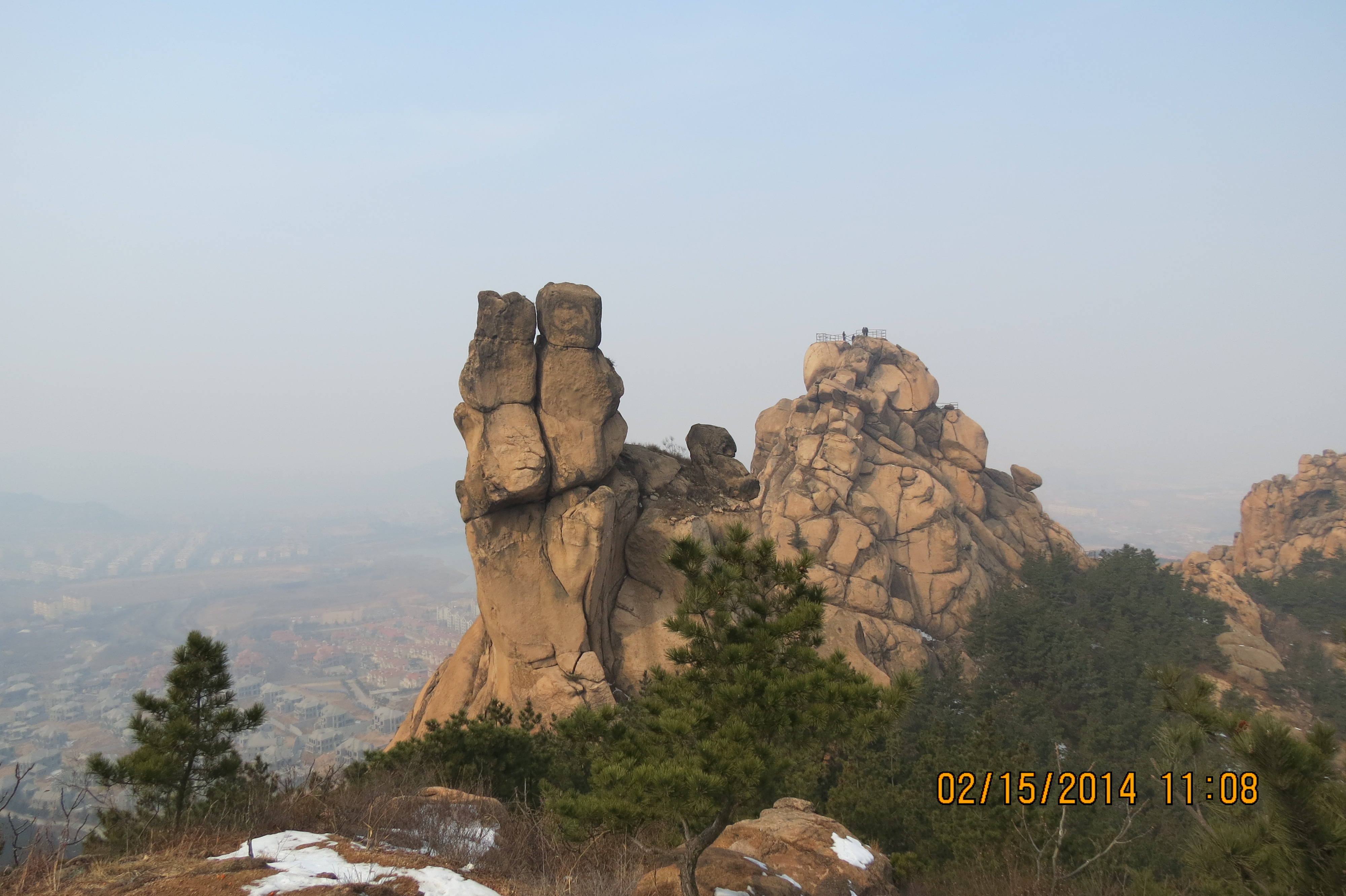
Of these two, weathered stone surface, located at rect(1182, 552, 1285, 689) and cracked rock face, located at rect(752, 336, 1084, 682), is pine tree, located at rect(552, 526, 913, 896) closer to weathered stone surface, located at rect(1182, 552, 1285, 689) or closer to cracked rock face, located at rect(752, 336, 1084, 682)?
cracked rock face, located at rect(752, 336, 1084, 682)

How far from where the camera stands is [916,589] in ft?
119

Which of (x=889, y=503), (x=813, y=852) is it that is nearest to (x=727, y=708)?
(x=813, y=852)

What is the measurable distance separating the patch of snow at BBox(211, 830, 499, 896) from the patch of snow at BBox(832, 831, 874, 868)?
6.88 m

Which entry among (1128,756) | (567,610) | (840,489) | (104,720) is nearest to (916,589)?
(840,489)

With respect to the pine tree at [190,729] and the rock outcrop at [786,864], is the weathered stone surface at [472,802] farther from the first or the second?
the pine tree at [190,729]

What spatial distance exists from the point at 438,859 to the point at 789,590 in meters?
4.76

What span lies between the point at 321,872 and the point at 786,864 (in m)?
6.81

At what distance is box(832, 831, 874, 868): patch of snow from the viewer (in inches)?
480

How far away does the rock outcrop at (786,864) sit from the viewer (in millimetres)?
9789

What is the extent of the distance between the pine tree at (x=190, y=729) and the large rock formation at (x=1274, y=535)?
42823mm

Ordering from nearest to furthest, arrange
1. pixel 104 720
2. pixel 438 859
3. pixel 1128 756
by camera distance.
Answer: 1. pixel 438 859
2. pixel 1128 756
3. pixel 104 720

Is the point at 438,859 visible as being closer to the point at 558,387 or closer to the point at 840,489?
the point at 558,387

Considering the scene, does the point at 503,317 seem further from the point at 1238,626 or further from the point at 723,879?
the point at 1238,626

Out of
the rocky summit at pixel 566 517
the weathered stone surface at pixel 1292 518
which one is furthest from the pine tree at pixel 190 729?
the weathered stone surface at pixel 1292 518
